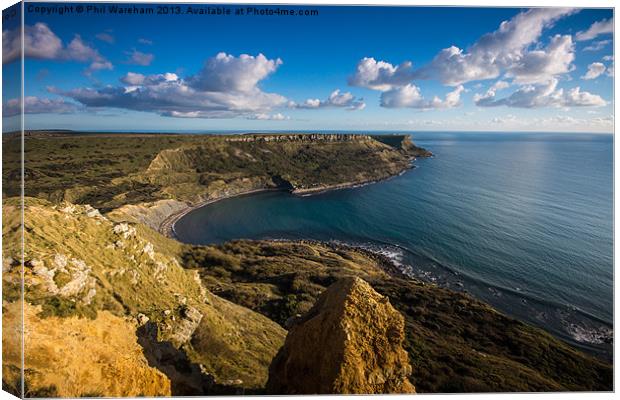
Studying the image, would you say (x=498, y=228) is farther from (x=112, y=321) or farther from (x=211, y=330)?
(x=112, y=321)

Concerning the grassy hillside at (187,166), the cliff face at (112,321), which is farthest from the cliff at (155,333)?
the grassy hillside at (187,166)

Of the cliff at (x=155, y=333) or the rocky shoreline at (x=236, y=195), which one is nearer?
the cliff at (x=155, y=333)

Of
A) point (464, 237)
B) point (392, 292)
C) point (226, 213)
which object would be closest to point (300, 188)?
point (226, 213)

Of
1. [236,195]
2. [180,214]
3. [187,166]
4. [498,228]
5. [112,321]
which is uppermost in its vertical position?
[187,166]

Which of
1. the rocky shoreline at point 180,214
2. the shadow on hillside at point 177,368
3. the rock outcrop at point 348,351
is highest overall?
the rock outcrop at point 348,351

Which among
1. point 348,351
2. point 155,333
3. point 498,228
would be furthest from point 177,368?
point 498,228

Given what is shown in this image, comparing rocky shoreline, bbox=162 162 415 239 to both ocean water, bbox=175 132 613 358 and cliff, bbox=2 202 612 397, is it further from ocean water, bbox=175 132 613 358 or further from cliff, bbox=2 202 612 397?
cliff, bbox=2 202 612 397

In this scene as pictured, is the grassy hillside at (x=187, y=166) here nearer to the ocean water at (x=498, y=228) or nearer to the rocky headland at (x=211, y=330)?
the ocean water at (x=498, y=228)
